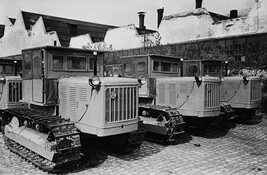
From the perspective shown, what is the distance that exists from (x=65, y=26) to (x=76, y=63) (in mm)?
27308

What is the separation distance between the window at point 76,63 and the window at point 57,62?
0.21 metres

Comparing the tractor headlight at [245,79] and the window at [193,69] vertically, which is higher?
the window at [193,69]

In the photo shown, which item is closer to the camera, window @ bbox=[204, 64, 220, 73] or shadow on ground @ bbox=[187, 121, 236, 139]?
shadow on ground @ bbox=[187, 121, 236, 139]

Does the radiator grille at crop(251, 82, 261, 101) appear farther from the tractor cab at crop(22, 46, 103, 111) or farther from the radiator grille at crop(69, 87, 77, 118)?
the radiator grille at crop(69, 87, 77, 118)

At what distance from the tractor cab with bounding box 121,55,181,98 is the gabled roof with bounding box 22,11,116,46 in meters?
18.9

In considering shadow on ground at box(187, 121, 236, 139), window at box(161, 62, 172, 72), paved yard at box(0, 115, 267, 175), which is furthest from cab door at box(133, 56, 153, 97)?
shadow on ground at box(187, 121, 236, 139)

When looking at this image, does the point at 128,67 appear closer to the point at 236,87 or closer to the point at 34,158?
the point at 236,87

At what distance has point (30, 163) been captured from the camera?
6.06 metres

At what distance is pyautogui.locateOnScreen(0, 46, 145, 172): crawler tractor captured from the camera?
5500 millimetres

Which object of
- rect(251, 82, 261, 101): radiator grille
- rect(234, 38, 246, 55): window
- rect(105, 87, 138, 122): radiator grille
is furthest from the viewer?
rect(234, 38, 246, 55): window

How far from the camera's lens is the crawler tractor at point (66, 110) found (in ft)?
18.0

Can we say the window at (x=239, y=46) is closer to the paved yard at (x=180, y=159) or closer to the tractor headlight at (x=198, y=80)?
the paved yard at (x=180, y=159)

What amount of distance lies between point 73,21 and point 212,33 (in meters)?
22.4

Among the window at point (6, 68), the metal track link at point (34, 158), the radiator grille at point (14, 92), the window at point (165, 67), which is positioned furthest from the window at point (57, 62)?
the window at point (6, 68)
